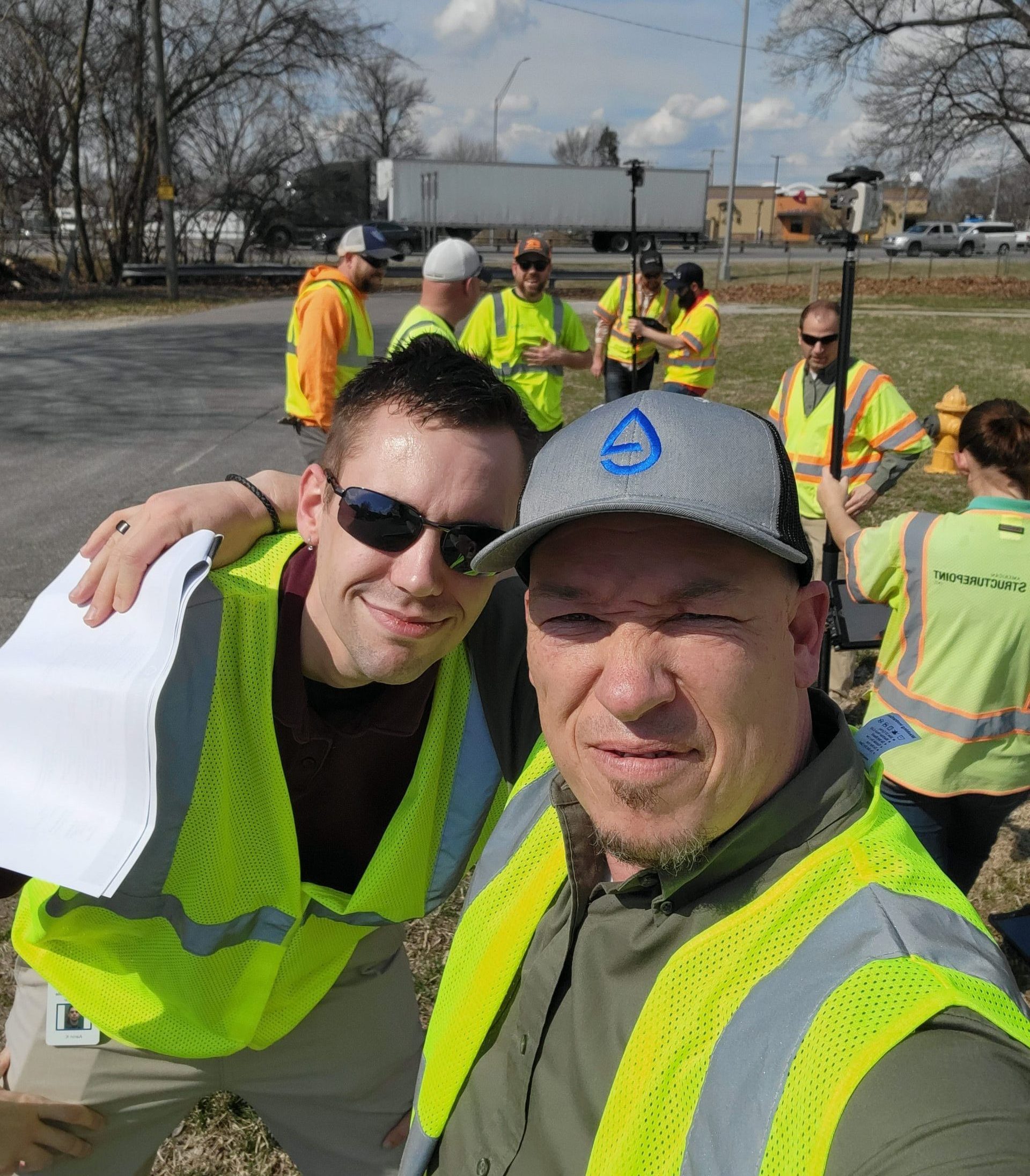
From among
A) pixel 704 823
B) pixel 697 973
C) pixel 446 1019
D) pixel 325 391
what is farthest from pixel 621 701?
pixel 325 391

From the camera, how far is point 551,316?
25.9ft

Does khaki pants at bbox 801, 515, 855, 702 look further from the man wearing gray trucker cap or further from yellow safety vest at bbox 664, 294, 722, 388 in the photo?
the man wearing gray trucker cap

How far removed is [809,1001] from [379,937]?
1328 millimetres

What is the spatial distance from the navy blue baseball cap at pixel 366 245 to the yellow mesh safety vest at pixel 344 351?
0.85 feet

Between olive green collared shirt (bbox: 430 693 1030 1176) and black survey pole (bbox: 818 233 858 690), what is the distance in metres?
2.76

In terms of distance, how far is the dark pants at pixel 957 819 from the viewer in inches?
133

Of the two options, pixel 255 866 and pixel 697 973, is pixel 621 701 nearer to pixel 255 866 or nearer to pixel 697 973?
pixel 697 973

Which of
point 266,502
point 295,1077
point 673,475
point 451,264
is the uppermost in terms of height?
point 451,264

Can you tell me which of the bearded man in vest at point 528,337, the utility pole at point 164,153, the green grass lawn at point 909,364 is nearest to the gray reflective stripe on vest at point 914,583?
the bearded man in vest at point 528,337

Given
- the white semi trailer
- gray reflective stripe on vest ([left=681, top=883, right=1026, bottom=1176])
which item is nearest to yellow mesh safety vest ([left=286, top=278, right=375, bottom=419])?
gray reflective stripe on vest ([left=681, top=883, right=1026, bottom=1176])

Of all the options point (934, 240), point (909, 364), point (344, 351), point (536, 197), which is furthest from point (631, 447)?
point (934, 240)

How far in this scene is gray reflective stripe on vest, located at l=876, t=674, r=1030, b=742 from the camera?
327 cm

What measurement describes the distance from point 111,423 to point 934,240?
166 ft

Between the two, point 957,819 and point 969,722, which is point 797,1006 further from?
point 957,819
